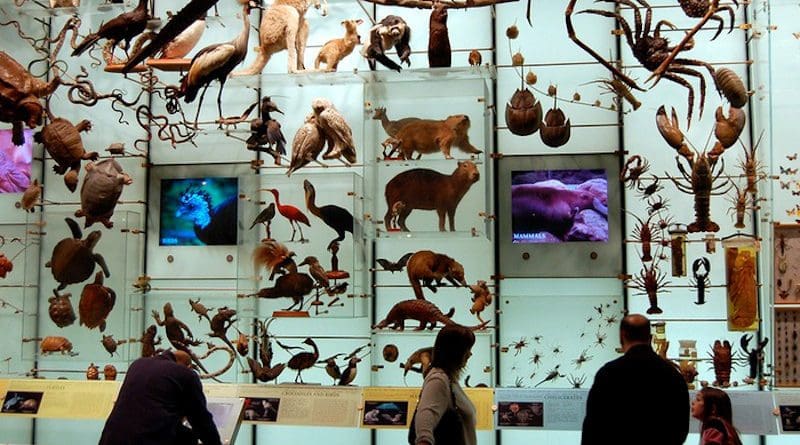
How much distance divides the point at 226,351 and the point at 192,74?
2.15 metres

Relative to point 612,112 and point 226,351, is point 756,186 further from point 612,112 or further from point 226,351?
point 226,351

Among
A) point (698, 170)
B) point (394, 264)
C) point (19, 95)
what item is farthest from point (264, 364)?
point (698, 170)

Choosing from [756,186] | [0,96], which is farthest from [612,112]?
[0,96]

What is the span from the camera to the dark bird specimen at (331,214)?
6578 mm

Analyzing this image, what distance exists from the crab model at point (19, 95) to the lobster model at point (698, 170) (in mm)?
4444

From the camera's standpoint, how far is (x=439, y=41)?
6426 millimetres

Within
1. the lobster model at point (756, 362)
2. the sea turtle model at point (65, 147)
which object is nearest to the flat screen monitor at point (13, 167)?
the sea turtle model at point (65, 147)

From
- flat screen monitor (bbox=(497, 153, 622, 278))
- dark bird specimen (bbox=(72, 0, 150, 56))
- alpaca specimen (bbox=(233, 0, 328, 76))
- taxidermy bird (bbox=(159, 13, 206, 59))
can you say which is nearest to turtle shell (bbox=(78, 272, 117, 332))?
taxidermy bird (bbox=(159, 13, 206, 59))

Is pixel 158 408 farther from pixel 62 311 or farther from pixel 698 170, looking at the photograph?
pixel 698 170

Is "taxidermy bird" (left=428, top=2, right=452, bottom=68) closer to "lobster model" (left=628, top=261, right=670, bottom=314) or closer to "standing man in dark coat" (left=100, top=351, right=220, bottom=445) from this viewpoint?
"lobster model" (left=628, top=261, right=670, bottom=314)

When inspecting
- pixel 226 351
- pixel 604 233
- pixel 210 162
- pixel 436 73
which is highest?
pixel 436 73

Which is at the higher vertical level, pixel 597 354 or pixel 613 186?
pixel 613 186

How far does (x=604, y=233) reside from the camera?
671 centimetres

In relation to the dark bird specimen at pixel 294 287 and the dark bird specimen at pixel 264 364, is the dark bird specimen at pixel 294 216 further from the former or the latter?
the dark bird specimen at pixel 264 364
